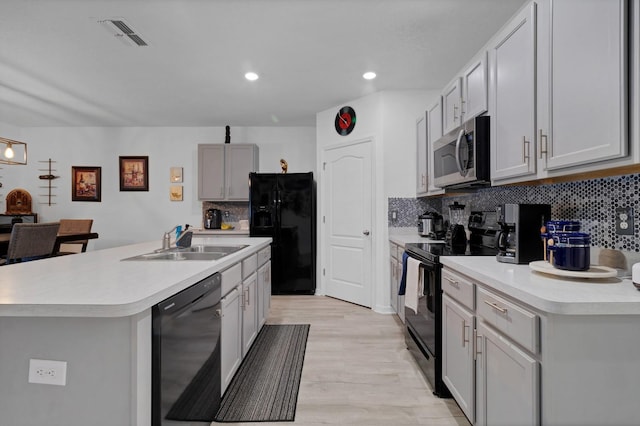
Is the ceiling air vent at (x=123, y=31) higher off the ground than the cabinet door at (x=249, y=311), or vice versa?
the ceiling air vent at (x=123, y=31)

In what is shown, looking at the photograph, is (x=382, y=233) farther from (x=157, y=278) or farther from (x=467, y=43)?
(x=157, y=278)

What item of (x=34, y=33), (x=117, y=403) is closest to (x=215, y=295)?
(x=117, y=403)

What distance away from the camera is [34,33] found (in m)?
2.75

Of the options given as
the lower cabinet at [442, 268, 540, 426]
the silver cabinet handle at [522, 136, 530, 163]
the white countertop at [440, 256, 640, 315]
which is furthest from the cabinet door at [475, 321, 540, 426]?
the silver cabinet handle at [522, 136, 530, 163]

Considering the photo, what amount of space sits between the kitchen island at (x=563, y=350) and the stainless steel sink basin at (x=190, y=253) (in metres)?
1.63

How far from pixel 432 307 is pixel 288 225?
9.74ft

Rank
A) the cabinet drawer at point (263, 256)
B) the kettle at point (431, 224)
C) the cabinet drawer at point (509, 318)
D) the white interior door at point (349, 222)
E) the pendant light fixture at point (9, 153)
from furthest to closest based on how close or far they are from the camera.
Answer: the white interior door at point (349, 222), the pendant light fixture at point (9, 153), the kettle at point (431, 224), the cabinet drawer at point (263, 256), the cabinet drawer at point (509, 318)

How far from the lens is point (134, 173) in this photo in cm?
578

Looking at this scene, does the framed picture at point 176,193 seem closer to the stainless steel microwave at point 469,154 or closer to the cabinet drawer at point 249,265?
the cabinet drawer at point 249,265

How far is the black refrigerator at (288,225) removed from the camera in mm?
4805

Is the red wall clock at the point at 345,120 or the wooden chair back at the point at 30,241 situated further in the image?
the red wall clock at the point at 345,120

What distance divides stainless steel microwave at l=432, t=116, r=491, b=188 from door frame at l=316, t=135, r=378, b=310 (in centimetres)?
142

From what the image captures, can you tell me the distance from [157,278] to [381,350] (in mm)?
2087

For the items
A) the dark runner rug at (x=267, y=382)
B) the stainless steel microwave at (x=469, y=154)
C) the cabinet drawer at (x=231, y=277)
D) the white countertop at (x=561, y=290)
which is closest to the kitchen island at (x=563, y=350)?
the white countertop at (x=561, y=290)
